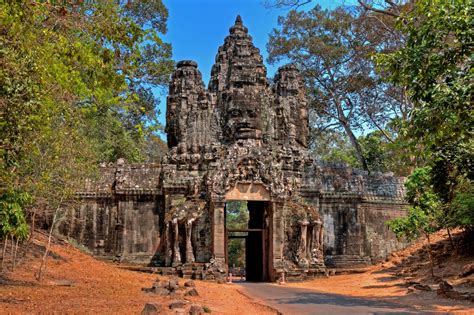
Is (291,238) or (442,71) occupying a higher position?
(442,71)

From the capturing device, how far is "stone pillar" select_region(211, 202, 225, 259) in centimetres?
1933

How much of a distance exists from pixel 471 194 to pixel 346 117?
18112mm

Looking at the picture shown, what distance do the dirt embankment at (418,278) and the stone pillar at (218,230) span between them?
9.93 feet

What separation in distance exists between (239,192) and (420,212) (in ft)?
22.0

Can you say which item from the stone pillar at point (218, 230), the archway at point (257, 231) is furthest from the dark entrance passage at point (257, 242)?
the stone pillar at point (218, 230)

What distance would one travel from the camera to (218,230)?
19.4 m

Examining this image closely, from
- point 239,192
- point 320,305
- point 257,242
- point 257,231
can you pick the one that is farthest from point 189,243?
point 320,305

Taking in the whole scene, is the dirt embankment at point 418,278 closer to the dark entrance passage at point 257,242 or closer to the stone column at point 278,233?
the stone column at point 278,233

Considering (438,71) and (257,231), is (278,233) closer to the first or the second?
(257,231)

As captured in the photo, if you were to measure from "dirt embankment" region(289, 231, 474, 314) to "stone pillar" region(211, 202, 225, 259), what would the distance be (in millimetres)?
3028

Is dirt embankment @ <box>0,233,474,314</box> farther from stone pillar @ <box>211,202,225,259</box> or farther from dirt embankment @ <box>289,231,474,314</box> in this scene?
stone pillar @ <box>211,202,225,259</box>

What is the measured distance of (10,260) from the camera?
50.9ft

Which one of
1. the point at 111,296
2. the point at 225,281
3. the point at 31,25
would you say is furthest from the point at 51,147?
the point at 225,281

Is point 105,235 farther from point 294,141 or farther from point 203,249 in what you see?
point 294,141
